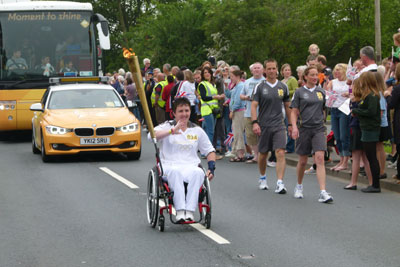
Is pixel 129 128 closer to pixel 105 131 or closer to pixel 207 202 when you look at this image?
pixel 105 131

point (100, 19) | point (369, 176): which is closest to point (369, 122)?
point (369, 176)

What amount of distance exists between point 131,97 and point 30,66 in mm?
5448

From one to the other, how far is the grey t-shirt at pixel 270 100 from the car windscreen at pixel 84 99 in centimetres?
636

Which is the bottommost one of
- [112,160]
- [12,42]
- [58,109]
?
[112,160]

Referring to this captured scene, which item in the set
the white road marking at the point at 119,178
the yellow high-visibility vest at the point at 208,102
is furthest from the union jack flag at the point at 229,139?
the white road marking at the point at 119,178

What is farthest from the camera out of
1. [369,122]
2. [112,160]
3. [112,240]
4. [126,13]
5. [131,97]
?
[126,13]

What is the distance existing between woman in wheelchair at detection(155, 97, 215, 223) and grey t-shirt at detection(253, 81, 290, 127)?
3145mm

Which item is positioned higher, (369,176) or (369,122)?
(369,122)

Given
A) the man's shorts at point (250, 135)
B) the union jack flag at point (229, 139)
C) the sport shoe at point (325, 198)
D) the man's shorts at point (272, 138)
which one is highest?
the man's shorts at point (272, 138)

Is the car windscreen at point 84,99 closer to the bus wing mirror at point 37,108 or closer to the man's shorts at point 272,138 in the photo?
the bus wing mirror at point 37,108

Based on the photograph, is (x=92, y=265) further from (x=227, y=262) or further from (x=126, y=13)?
(x=126, y=13)

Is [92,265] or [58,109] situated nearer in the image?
[92,265]

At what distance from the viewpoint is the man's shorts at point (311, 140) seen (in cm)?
1136

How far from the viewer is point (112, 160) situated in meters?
17.3
